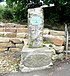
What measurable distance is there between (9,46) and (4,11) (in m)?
3.45

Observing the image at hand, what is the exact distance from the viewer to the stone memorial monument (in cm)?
674

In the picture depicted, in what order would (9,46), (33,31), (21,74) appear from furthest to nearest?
(9,46), (33,31), (21,74)

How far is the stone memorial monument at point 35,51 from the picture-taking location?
6.74 metres

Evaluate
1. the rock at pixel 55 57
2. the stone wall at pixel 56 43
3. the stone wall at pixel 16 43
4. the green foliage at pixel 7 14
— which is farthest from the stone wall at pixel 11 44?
the green foliage at pixel 7 14

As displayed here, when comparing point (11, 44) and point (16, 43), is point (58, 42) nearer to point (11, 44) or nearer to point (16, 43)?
point (16, 43)

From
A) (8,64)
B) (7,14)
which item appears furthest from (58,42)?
(7,14)

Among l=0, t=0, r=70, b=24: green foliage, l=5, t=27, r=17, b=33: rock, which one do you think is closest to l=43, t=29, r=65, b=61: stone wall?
l=5, t=27, r=17, b=33: rock

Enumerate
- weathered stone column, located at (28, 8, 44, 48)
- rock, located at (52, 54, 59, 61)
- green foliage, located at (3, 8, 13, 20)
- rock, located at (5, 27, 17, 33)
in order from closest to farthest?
weathered stone column, located at (28, 8, 44, 48) → rock, located at (52, 54, 59, 61) → rock, located at (5, 27, 17, 33) → green foliage, located at (3, 8, 13, 20)

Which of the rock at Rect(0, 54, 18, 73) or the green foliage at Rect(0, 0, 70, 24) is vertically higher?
the green foliage at Rect(0, 0, 70, 24)

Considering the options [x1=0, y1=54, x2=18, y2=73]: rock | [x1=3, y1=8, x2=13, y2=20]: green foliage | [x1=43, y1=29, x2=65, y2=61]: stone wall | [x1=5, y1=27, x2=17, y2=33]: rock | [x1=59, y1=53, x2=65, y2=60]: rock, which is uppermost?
[x1=3, y1=8, x2=13, y2=20]: green foliage

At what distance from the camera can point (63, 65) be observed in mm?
7078

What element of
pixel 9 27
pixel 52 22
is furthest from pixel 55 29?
pixel 9 27

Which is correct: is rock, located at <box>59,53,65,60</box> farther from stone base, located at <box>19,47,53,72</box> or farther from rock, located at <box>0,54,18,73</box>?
rock, located at <box>0,54,18,73</box>

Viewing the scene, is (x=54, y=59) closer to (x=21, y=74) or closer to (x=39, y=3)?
(x=21, y=74)
